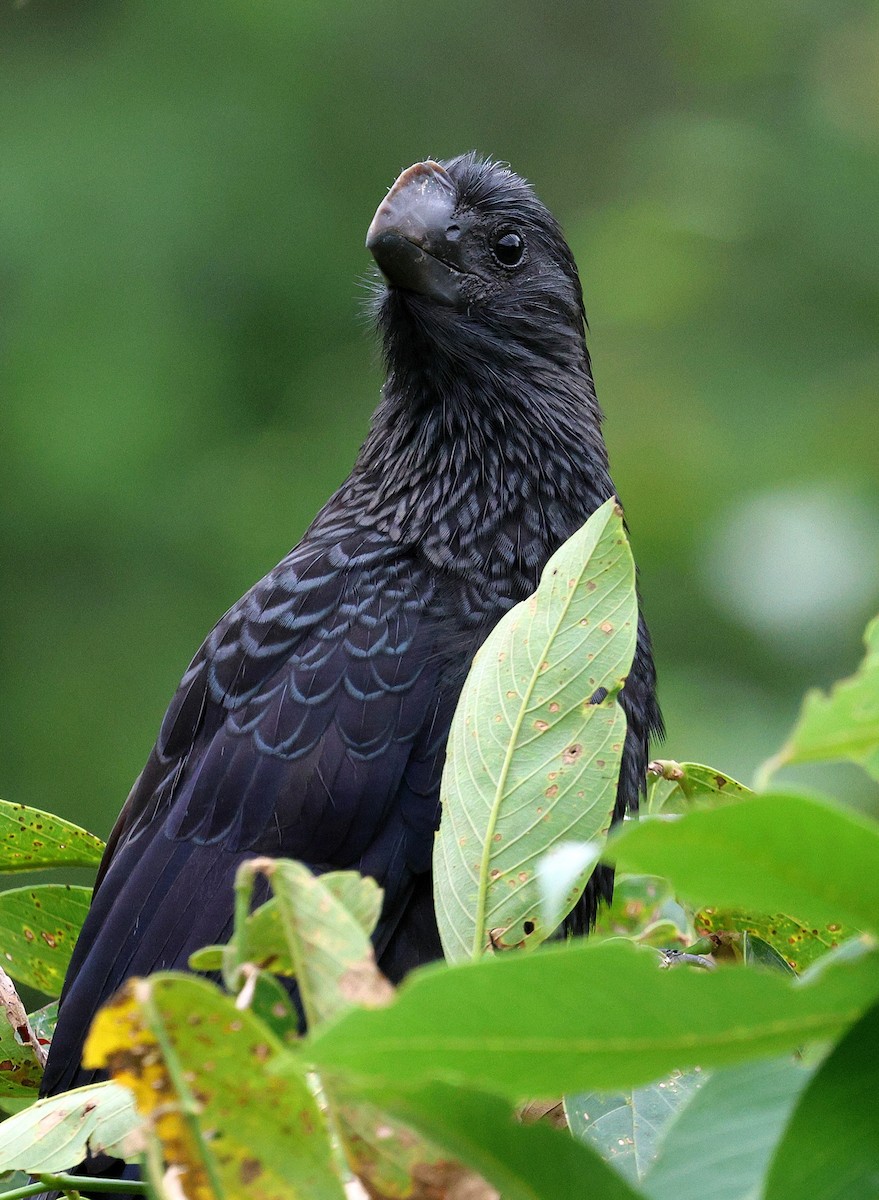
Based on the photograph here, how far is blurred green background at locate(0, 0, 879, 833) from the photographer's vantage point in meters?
4.22

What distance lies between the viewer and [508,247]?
2232 mm

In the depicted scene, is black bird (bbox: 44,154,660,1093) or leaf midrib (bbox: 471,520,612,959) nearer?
leaf midrib (bbox: 471,520,612,959)

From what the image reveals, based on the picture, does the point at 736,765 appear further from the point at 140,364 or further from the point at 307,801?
the point at 140,364

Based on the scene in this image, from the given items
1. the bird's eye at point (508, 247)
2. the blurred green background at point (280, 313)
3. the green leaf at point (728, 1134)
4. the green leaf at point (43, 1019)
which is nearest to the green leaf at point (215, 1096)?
the green leaf at point (728, 1134)

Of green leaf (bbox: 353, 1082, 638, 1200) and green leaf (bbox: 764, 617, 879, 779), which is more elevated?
green leaf (bbox: 764, 617, 879, 779)

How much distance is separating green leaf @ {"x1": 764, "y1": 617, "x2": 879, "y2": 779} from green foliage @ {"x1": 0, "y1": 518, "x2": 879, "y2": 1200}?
0.7 inches

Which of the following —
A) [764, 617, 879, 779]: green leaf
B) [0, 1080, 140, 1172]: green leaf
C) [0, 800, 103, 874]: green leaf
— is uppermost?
[764, 617, 879, 779]: green leaf

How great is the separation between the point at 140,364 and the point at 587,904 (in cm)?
334

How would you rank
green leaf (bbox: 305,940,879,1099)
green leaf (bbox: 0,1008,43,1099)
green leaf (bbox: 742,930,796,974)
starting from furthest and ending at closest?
1. green leaf (bbox: 0,1008,43,1099)
2. green leaf (bbox: 742,930,796,974)
3. green leaf (bbox: 305,940,879,1099)

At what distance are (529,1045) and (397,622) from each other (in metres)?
1.51

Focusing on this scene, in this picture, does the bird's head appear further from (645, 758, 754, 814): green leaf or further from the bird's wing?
(645, 758, 754, 814): green leaf

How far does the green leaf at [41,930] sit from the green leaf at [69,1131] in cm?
56

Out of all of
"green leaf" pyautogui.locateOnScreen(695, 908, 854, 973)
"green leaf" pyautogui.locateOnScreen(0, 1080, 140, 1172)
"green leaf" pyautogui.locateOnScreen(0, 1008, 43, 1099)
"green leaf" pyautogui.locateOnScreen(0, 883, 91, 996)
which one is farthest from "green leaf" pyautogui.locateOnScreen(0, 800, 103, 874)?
"green leaf" pyautogui.locateOnScreen(695, 908, 854, 973)

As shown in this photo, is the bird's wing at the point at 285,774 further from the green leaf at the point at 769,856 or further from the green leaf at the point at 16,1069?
the green leaf at the point at 769,856
